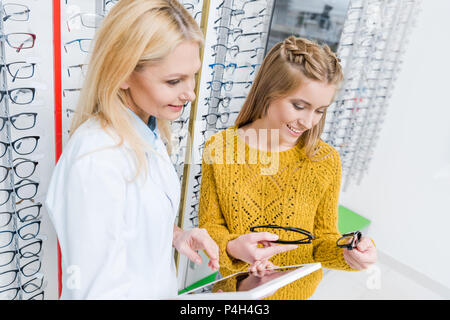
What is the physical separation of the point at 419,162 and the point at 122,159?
185 cm

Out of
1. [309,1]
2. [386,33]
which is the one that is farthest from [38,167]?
[386,33]

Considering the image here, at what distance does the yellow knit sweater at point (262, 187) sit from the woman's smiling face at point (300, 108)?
97 mm

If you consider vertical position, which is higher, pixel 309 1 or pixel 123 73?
pixel 309 1

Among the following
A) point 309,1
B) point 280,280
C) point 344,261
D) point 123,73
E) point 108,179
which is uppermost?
point 309,1

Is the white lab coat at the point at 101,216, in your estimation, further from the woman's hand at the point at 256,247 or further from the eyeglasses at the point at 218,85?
the eyeglasses at the point at 218,85

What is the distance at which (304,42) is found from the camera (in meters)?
0.81

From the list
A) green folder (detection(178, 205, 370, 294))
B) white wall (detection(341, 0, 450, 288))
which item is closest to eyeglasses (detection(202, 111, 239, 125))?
green folder (detection(178, 205, 370, 294))

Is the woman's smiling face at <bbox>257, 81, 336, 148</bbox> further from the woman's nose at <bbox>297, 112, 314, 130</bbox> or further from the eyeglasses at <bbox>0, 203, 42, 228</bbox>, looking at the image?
the eyeglasses at <bbox>0, 203, 42, 228</bbox>

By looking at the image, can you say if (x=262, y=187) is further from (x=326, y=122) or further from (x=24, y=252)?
(x=326, y=122)

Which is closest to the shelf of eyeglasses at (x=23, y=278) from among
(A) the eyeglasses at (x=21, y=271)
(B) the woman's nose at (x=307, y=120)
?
(A) the eyeglasses at (x=21, y=271)

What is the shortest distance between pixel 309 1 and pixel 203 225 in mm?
1020

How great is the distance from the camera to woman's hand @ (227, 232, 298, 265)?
2.49 feet

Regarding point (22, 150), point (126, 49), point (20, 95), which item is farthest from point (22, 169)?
point (126, 49)
